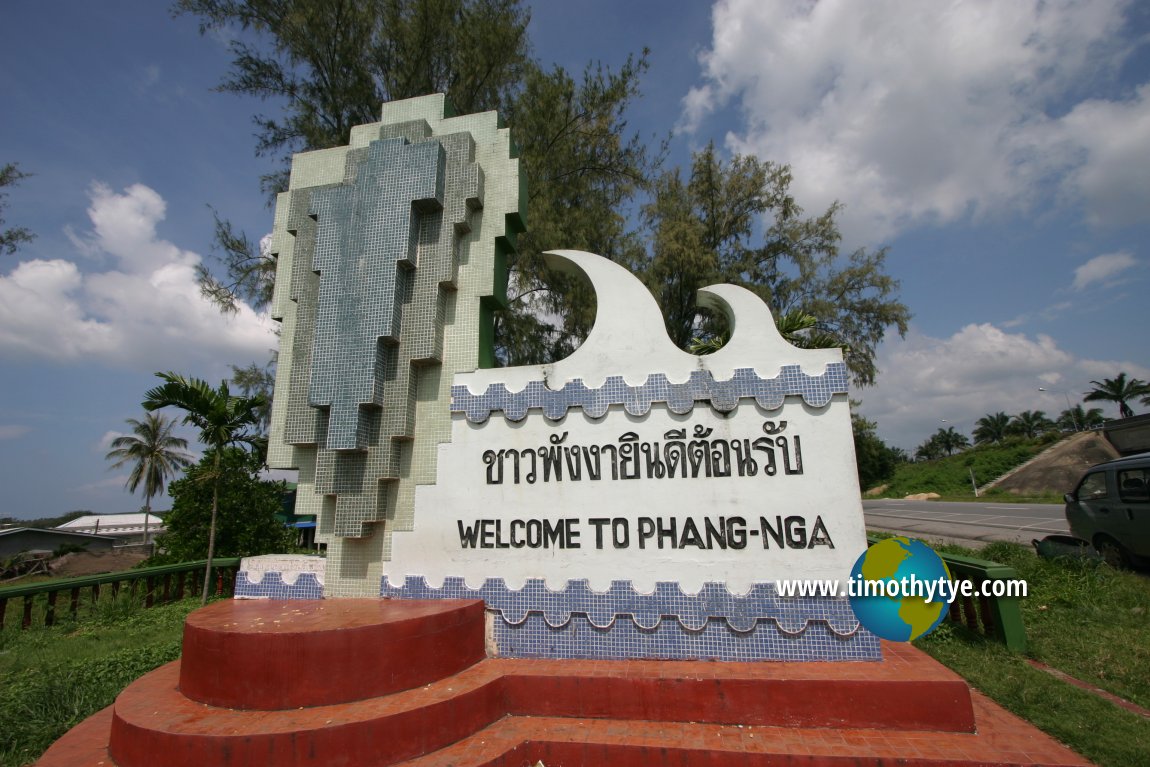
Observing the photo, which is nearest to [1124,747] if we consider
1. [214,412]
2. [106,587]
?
[214,412]

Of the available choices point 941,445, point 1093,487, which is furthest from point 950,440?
point 1093,487

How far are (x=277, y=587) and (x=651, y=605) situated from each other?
11.0 feet

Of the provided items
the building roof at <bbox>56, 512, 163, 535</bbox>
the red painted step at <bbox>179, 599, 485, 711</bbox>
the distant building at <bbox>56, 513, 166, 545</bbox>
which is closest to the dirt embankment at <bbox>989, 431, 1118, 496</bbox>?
the red painted step at <bbox>179, 599, 485, 711</bbox>

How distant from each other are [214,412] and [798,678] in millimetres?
7315

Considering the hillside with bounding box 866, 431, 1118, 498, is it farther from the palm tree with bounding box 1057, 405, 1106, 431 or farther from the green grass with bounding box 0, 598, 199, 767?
the green grass with bounding box 0, 598, 199, 767

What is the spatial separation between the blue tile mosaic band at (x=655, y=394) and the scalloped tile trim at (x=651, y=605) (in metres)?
1.39

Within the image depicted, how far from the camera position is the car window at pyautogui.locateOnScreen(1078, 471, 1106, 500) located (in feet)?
27.5

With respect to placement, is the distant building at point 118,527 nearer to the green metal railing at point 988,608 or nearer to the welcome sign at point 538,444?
the welcome sign at point 538,444

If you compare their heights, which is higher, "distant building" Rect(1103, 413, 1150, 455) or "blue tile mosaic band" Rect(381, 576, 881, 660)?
"distant building" Rect(1103, 413, 1150, 455)

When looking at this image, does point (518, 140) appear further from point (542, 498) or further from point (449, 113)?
point (542, 498)

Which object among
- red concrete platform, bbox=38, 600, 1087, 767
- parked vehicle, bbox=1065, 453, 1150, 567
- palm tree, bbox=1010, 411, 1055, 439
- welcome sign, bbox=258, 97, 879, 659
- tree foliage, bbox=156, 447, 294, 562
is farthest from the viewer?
palm tree, bbox=1010, 411, 1055, 439

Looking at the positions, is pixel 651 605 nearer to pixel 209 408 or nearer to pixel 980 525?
pixel 209 408

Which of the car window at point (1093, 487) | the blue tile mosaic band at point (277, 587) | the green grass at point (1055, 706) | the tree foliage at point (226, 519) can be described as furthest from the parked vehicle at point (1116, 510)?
the tree foliage at point (226, 519)

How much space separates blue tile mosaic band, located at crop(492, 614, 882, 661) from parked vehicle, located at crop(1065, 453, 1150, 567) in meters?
6.66
